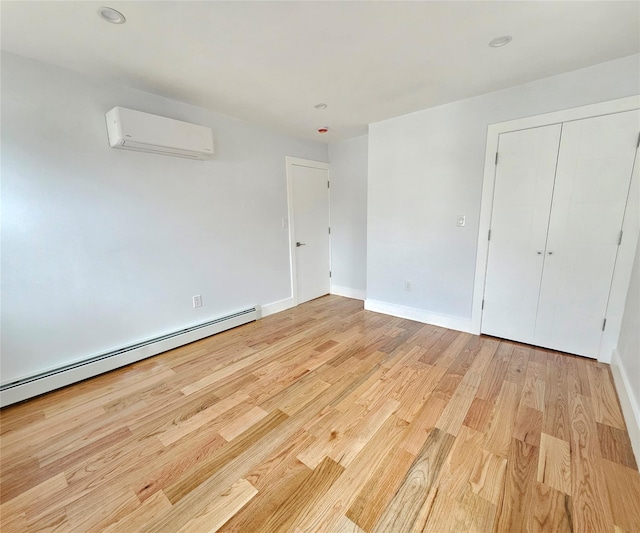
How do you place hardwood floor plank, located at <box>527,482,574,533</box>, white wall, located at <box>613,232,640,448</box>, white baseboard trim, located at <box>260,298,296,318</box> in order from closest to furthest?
1. hardwood floor plank, located at <box>527,482,574,533</box>
2. white wall, located at <box>613,232,640,448</box>
3. white baseboard trim, located at <box>260,298,296,318</box>

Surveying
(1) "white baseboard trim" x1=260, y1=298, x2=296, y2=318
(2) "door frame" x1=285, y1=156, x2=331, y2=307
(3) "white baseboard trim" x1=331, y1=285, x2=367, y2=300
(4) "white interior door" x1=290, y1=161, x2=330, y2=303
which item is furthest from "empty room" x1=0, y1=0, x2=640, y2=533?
(3) "white baseboard trim" x1=331, y1=285, x2=367, y2=300

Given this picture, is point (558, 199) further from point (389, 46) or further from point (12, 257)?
point (12, 257)

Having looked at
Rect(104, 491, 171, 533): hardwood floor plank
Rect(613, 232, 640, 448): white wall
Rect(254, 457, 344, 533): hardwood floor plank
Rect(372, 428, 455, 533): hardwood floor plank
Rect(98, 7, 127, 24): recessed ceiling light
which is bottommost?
Rect(104, 491, 171, 533): hardwood floor plank

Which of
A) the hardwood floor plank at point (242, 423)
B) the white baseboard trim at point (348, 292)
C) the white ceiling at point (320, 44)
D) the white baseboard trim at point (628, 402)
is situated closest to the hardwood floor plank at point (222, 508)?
the hardwood floor plank at point (242, 423)

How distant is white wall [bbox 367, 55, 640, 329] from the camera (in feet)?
7.62

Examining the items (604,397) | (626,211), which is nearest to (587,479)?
(604,397)

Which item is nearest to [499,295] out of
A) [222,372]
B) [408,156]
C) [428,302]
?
[428,302]

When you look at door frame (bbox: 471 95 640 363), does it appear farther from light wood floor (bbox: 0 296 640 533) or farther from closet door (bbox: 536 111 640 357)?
light wood floor (bbox: 0 296 640 533)

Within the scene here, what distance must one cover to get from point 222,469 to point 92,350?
1652mm

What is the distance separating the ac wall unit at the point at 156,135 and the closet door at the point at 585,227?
3.09 metres

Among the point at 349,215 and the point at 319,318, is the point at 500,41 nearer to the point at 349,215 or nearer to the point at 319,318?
the point at 349,215

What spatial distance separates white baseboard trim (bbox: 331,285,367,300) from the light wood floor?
1.70 metres

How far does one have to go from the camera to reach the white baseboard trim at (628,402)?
144 centimetres

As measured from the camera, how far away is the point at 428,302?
10.3ft
